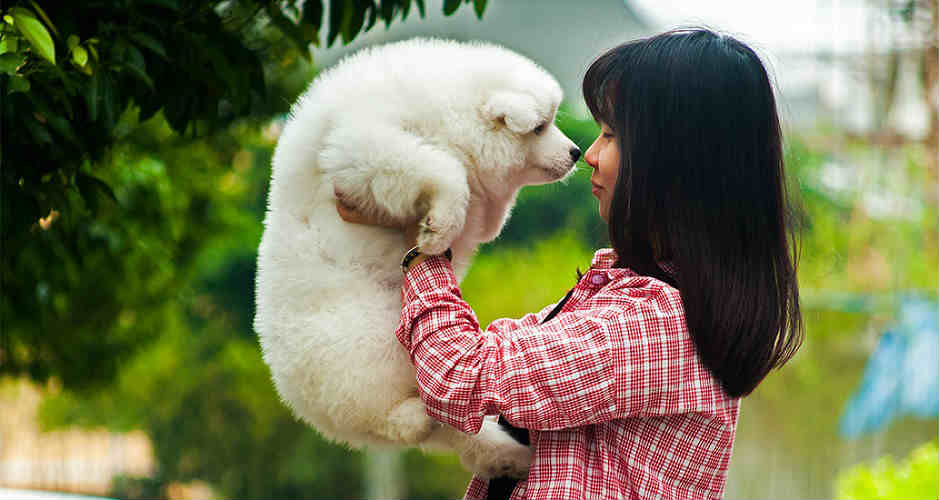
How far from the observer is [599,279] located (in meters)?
1.58

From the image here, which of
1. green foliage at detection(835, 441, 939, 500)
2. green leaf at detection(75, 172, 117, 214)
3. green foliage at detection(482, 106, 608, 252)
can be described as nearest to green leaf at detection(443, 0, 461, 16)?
green leaf at detection(75, 172, 117, 214)

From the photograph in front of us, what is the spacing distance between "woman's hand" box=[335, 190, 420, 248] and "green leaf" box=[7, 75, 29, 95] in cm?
53

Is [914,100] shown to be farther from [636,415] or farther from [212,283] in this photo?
[212,283]

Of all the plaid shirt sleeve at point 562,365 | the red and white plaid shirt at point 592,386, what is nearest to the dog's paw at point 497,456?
the red and white plaid shirt at point 592,386

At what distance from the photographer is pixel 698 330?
144 cm

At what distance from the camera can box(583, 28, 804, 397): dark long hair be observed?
57.9 inches

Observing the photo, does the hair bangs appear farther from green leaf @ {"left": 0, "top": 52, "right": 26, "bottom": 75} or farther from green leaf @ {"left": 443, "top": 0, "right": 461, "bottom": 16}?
green leaf @ {"left": 0, "top": 52, "right": 26, "bottom": 75}

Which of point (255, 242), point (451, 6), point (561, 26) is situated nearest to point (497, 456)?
point (451, 6)

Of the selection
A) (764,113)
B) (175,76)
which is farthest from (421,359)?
(175,76)

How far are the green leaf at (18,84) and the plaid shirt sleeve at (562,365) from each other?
0.72 meters

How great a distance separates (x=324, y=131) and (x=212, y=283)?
32.5ft

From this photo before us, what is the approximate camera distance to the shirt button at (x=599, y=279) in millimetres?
1575

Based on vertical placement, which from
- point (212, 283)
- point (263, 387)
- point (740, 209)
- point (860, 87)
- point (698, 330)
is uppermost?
point (740, 209)

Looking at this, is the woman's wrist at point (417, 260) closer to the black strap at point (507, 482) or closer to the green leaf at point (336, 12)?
the black strap at point (507, 482)
